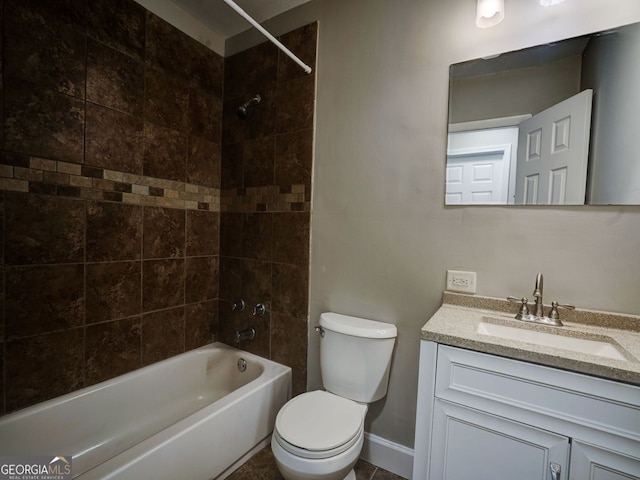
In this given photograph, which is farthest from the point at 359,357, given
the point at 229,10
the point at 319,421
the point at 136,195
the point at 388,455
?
the point at 229,10

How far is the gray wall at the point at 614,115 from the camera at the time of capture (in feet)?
3.49

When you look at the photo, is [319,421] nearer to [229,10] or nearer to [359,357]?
[359,357]

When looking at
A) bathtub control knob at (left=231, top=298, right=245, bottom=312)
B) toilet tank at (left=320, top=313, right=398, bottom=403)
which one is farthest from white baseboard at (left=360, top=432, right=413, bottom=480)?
bathtub control knob at (left=231, top=298, right=245, bottom=312)

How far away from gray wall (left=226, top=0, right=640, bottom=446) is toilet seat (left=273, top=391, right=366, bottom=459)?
0.34m

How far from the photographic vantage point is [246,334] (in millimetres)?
1956

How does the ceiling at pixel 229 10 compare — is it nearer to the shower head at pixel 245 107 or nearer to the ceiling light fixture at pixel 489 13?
the shower head at pixel 245 107

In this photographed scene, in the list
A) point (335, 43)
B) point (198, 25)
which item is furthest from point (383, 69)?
point (198, 25)

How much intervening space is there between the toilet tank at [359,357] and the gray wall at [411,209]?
0.34 ft

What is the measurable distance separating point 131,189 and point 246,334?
114 cm

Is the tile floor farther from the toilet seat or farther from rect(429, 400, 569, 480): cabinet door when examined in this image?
rect(429, 400, 569, 480): cabinet door

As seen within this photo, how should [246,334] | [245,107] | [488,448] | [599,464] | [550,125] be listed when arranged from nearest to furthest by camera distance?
1. [599,464]
2. [488,448]
3. [550,125]
4. [245,107]
5. [246,334]

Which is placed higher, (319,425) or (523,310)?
(523,310)

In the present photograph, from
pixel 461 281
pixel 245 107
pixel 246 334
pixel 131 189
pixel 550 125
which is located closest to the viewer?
pixel 550 125

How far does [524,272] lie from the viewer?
4.11ft
